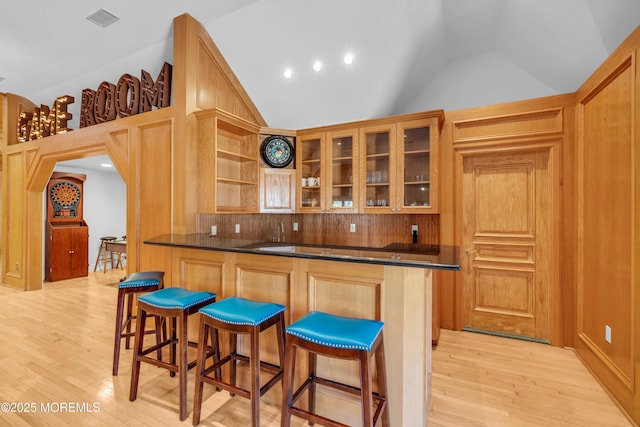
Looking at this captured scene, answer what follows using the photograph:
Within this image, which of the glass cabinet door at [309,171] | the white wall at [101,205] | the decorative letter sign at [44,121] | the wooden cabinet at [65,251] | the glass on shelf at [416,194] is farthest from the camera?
the white wall at [101,205]

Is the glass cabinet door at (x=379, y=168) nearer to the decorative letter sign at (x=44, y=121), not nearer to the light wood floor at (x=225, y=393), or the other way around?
the light wood floor at (x=225, y=393)

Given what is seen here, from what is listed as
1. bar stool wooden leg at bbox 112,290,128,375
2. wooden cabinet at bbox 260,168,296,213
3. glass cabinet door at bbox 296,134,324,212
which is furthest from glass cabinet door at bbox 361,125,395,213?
bar stool wooden leg at bbox 112,290,128,375

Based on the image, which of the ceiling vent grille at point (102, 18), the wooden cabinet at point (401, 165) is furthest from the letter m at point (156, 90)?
the wooden cabinet at point (401, 165)

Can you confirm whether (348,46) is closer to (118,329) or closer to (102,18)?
(102,18)

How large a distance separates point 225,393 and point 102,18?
12.4 ft

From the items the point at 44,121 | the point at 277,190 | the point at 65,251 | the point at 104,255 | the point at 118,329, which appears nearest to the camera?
the point at 118,329

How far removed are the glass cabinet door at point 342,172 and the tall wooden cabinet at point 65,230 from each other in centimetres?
540

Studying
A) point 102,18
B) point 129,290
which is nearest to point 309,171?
point 129,290

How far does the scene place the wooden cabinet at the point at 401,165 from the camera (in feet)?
10.2

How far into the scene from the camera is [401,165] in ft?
10.7

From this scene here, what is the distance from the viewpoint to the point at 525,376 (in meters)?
2.39

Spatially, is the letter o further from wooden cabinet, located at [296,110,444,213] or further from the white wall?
the white wall

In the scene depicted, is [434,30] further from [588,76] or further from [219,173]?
[219,173]

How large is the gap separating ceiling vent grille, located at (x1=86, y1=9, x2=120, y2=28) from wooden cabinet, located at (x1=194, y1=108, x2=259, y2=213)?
1261mm
